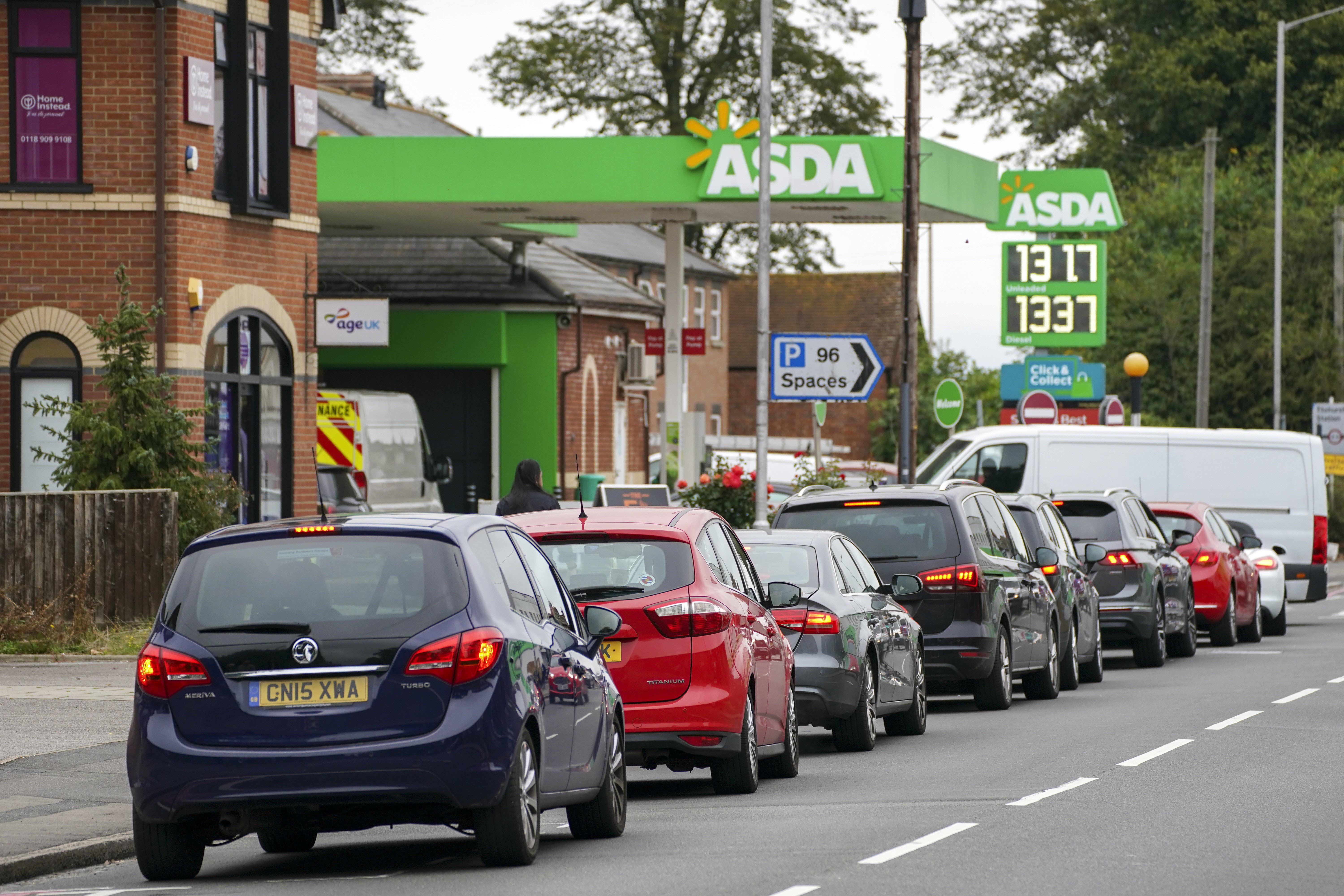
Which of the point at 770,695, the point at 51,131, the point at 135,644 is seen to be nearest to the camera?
the point at 770,695

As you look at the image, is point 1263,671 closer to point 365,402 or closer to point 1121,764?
point 1121,764

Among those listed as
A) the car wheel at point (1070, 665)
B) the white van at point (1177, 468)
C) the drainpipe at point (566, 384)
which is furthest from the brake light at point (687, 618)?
the drainpipe at point (566, 384)

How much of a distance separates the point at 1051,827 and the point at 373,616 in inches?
137

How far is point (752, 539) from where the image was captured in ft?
48.0

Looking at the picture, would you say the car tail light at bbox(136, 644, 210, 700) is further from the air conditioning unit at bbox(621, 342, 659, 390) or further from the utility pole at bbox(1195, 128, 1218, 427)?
the air conditioning unit at bbox(621, 342, 659, 390)

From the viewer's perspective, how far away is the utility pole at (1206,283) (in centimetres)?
4241

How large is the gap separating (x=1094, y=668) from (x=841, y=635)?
750cm

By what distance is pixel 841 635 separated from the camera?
13.8m

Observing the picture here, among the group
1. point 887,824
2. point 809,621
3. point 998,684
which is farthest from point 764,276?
point 887,824

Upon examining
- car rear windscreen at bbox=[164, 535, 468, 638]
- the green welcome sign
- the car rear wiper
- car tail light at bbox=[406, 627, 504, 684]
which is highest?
the green welcome sign

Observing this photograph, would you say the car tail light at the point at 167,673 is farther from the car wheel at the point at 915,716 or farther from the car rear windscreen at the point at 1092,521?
the car rear windscreen at the point at 1092,521

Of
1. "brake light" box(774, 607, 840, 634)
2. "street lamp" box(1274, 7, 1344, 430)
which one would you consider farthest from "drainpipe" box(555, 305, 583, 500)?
"brake light" box(774, 607, 840, 634)

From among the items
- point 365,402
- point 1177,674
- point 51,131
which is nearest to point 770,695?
point 1177,674

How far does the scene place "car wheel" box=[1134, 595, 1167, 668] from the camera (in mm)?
22328
